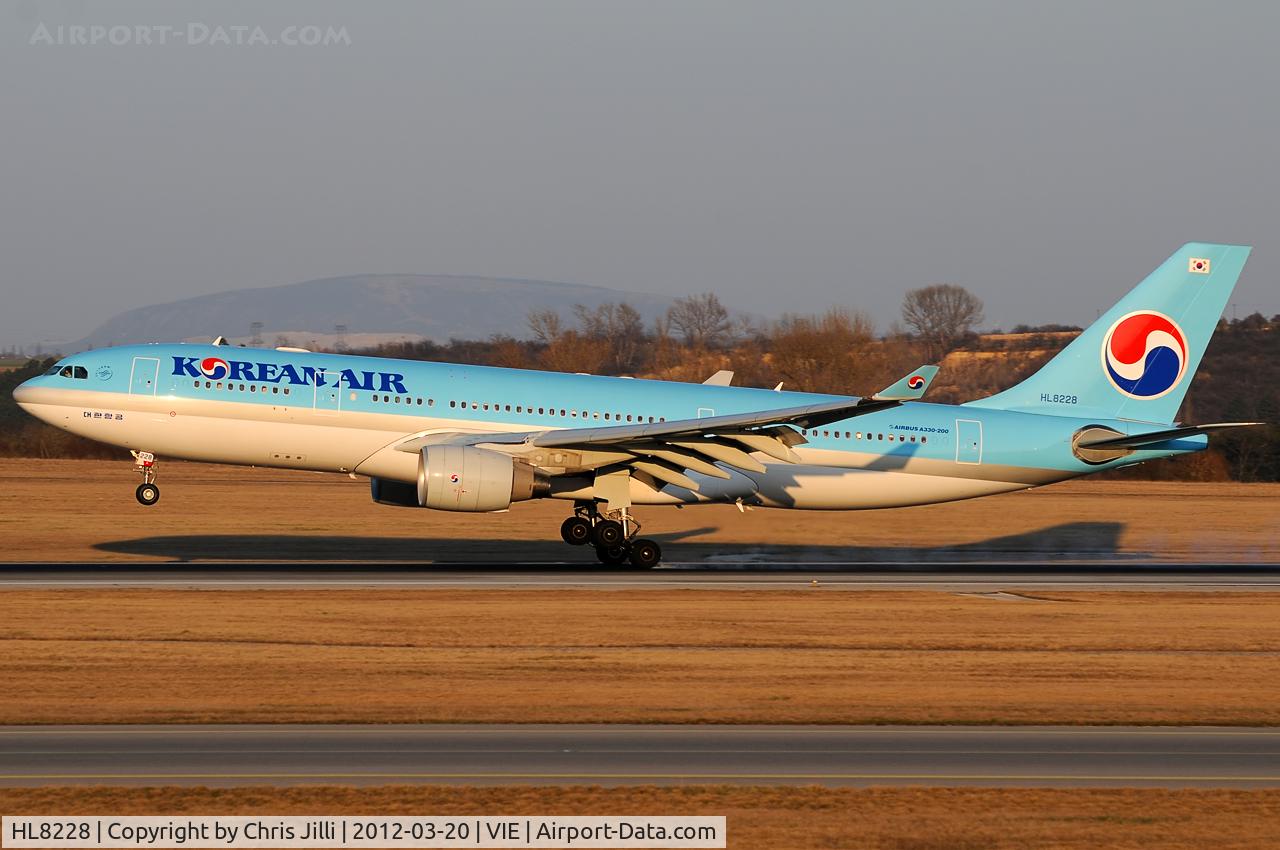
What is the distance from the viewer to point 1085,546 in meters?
41.1

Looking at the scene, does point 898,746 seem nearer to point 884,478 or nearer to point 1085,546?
point 884,478

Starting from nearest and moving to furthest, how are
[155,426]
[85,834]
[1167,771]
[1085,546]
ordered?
[85,834], [1167,771], [155,426], [1085,546]

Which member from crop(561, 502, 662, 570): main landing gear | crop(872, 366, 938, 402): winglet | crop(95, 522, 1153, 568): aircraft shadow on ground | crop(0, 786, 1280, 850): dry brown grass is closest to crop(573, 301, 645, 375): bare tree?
crop(95, 522, 1153, 568): aircraft shadow on ground

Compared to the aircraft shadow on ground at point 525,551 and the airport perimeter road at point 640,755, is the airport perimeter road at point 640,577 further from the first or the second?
the airport perimeter road at point 640,755

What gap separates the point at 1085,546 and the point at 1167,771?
1139 inches

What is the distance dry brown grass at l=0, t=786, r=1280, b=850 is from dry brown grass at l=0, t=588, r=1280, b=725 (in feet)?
11.8

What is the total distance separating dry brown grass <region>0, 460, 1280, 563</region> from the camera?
3541 centimetres

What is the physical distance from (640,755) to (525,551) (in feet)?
71.6

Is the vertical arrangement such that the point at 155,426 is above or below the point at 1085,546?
above

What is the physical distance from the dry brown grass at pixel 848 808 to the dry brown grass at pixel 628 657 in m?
3.59

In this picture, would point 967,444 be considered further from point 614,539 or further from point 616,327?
point 616,327

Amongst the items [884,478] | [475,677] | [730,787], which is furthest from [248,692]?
[884,478]

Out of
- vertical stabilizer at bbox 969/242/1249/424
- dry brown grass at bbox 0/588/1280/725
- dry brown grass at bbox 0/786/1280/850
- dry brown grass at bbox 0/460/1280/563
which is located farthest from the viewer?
dry brown grass at bbox 0/460/1280/563

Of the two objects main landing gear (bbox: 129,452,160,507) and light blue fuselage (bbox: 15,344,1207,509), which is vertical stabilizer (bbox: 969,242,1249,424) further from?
main landing gear (bbox: 129,452,160,507)
